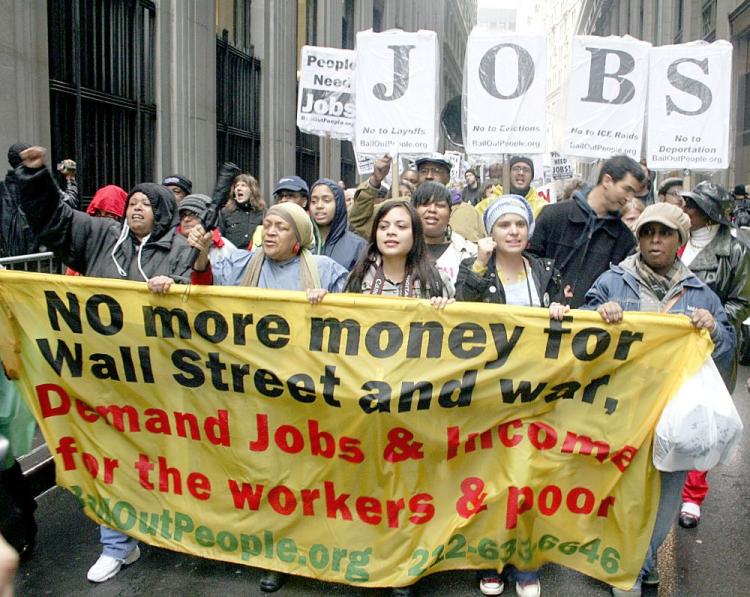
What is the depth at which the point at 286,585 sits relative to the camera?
165 inches

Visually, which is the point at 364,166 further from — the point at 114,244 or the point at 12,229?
the point at 114,244

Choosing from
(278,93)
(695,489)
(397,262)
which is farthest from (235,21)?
(695,489)

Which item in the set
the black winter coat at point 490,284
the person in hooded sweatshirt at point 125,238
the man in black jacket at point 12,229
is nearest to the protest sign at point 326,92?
the man in black jacket at point 12,229

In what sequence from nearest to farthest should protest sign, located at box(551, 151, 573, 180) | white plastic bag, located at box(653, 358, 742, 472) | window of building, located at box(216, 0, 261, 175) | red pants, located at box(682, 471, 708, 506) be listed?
white plastic bag, located at box(653, 358, 742, 472), red pants, located at box(682, 471, 708, 506), window of building, located at box(216, 0, 261, 175), protest sign, located at box(551, 151, 573, 180)

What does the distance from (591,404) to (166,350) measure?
204cm

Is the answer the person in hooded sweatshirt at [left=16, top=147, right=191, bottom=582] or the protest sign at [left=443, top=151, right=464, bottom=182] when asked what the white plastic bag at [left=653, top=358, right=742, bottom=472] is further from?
the protest sign at [left=443, top=151, right=464, bottom=182]

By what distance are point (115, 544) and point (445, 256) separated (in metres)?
2.47

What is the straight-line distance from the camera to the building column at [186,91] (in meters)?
11.9

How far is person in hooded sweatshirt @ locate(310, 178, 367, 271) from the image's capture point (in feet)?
19.0

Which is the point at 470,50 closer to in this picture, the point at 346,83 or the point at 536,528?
the point at 346,83

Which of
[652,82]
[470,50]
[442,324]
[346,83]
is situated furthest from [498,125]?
[442,324]

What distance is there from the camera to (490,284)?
14.3 ft

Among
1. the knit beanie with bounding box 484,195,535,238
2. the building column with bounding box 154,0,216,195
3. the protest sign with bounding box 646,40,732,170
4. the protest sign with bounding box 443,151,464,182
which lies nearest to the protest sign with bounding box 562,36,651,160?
→ the protest sign with bounding box 646,40,732,170

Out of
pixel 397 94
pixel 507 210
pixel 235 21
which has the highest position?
pixel 235 21
